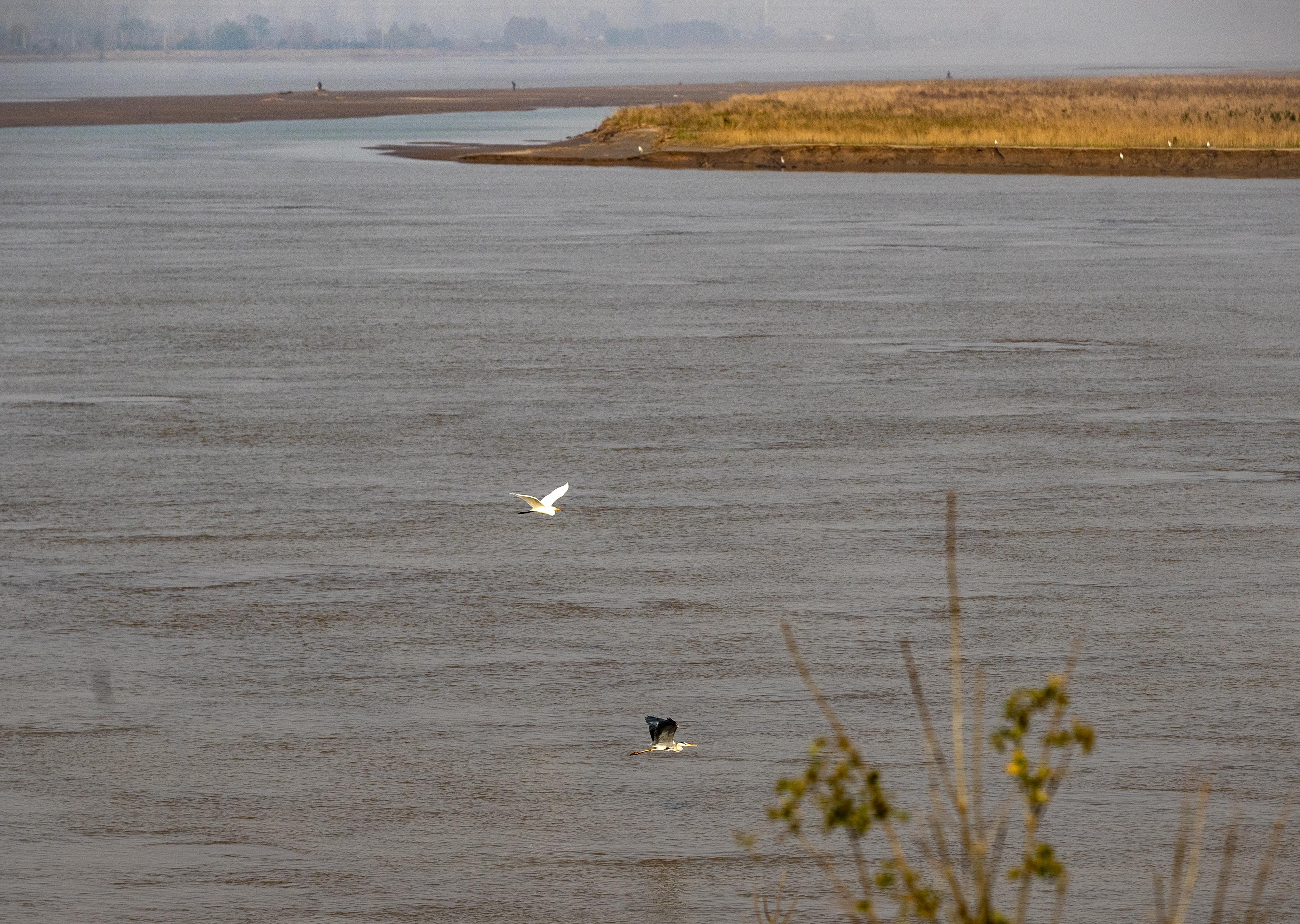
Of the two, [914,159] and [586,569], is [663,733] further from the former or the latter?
[914,159]

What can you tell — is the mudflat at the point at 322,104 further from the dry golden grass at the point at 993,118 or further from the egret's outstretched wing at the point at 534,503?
the egret's outstretched wing at the point at 534,503

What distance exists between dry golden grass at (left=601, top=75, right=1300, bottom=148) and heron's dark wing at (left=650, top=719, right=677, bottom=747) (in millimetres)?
45478

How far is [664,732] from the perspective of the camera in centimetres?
694

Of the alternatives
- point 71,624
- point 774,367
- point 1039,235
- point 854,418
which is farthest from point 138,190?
point 71,624

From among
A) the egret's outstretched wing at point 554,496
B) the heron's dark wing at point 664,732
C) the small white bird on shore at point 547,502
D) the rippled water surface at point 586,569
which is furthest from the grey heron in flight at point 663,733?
the egret's outstretched wing at point 554,496

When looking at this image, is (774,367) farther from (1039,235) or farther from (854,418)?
(1039,235)

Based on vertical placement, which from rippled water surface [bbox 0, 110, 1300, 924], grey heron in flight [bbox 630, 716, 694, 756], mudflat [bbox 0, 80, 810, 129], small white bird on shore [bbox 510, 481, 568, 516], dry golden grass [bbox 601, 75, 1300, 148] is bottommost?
mudflat [bbox 0, 80, 810, 129]

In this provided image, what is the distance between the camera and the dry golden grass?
52.5 metres

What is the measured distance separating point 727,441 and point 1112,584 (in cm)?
424

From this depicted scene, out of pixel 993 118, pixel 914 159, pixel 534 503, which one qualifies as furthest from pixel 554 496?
pixel 993 118

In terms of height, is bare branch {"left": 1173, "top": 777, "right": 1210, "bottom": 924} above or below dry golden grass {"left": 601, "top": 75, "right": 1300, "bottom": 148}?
below

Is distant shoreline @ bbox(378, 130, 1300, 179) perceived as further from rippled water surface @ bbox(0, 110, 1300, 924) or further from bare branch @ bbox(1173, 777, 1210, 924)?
bare branch @ bbox(1173, 777, 1210, 924)

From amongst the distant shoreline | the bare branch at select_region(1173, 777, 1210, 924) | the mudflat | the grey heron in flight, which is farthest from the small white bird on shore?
the mudflat

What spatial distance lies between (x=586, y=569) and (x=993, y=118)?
57.5 meters
